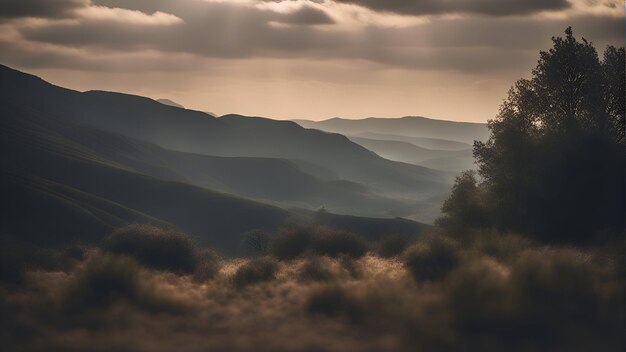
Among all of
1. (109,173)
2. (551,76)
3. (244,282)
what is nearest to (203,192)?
(109,173)

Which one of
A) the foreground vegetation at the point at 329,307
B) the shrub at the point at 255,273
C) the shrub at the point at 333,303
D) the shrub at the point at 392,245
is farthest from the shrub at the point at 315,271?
Answer: the shrub at the point at 392,245

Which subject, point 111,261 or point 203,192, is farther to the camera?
point 203,192

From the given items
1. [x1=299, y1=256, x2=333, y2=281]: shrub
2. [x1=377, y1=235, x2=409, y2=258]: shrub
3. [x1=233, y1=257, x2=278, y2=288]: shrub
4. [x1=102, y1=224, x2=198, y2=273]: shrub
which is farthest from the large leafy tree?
[x1=102, y1=224, x2=198, y2=273]: shrub

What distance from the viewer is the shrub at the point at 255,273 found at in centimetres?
2132

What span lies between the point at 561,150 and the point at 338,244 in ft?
48.2

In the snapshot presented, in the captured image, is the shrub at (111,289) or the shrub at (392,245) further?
the shrub at (392,245)

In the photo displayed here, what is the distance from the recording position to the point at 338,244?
31.0m

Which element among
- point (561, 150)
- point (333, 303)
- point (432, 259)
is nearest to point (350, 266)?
point (432, 259)

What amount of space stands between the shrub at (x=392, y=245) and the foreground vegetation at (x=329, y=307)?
9.10 metres

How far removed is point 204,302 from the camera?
17578mm

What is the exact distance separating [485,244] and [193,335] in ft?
46.4

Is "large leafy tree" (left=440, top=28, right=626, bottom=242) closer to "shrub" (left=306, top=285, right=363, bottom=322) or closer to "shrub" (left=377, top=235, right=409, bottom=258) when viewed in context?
"shrub" (left=377, top=235, right=409, bottom=258)

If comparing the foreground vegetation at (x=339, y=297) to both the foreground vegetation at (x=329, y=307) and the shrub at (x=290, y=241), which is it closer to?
the foreground vegetation at (x=329, y=307)

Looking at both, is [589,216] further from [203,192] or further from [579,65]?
[203,192]
